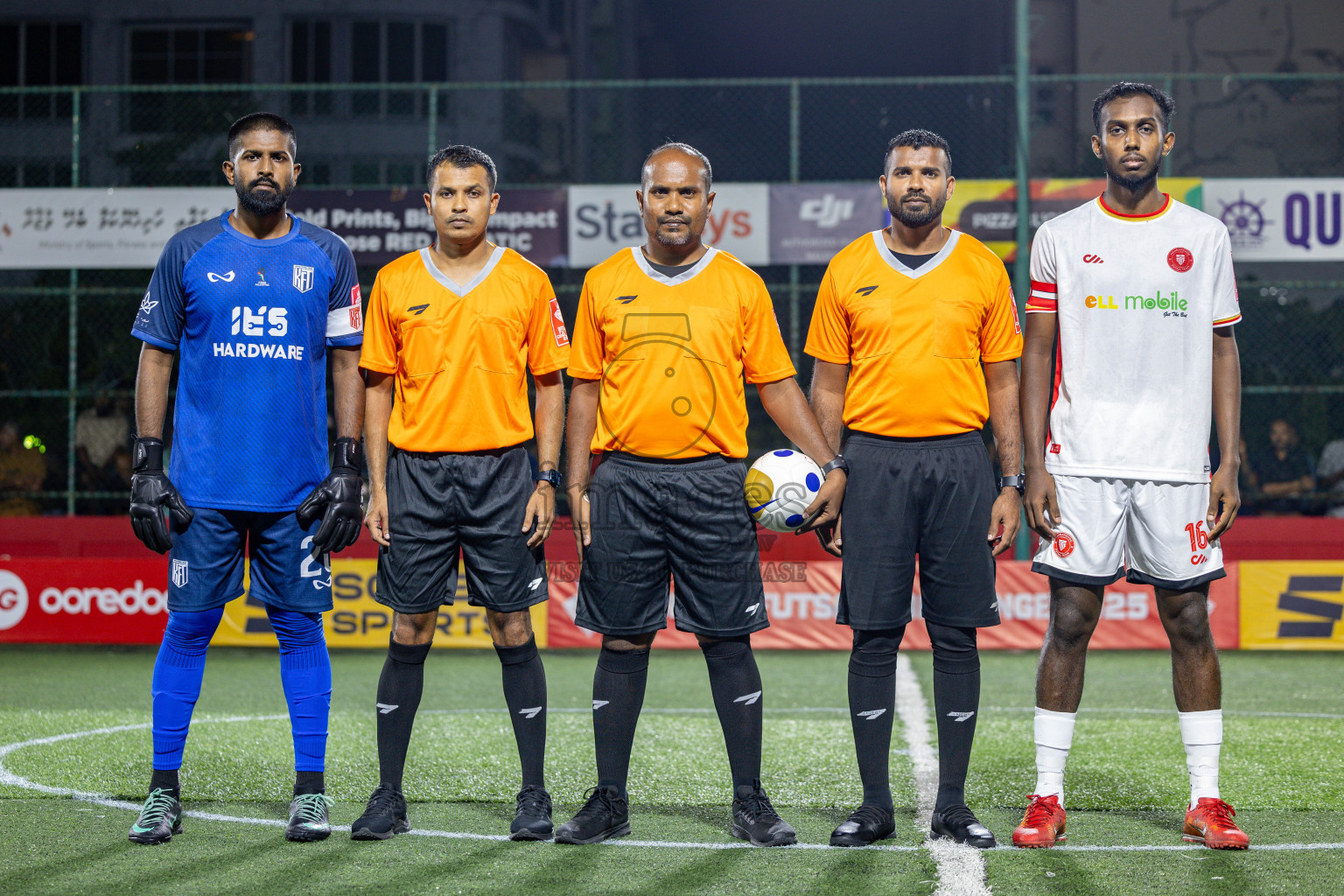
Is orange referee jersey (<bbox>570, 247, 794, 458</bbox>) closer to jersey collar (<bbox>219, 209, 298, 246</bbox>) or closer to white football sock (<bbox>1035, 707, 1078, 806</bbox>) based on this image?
jersey collar (<bbox>219, 209, 298, 246</bbox>)

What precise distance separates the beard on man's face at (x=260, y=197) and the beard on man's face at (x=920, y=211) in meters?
1.98

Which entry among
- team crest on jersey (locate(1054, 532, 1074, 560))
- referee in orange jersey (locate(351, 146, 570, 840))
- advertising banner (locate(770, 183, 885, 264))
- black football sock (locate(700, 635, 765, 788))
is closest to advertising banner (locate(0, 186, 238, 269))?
advertising banner (locate(770, 183, 885, 264))

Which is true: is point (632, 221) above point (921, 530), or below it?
above

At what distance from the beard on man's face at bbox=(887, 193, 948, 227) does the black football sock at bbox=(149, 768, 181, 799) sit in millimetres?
2948

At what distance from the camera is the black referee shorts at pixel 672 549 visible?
3.98 m

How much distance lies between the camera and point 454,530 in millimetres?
4055

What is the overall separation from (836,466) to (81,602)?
8.00 metres

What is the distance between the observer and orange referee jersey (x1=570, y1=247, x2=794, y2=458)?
3982mm

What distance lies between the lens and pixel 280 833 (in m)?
4.02

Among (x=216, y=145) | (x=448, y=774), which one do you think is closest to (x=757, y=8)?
(x=216, y=145)

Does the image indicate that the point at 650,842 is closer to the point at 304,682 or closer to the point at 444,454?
the point at 304,682

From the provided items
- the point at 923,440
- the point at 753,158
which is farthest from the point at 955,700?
the point at 753,158

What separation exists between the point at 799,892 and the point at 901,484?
4.16 feet

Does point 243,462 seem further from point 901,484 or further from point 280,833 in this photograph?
point 901,484
